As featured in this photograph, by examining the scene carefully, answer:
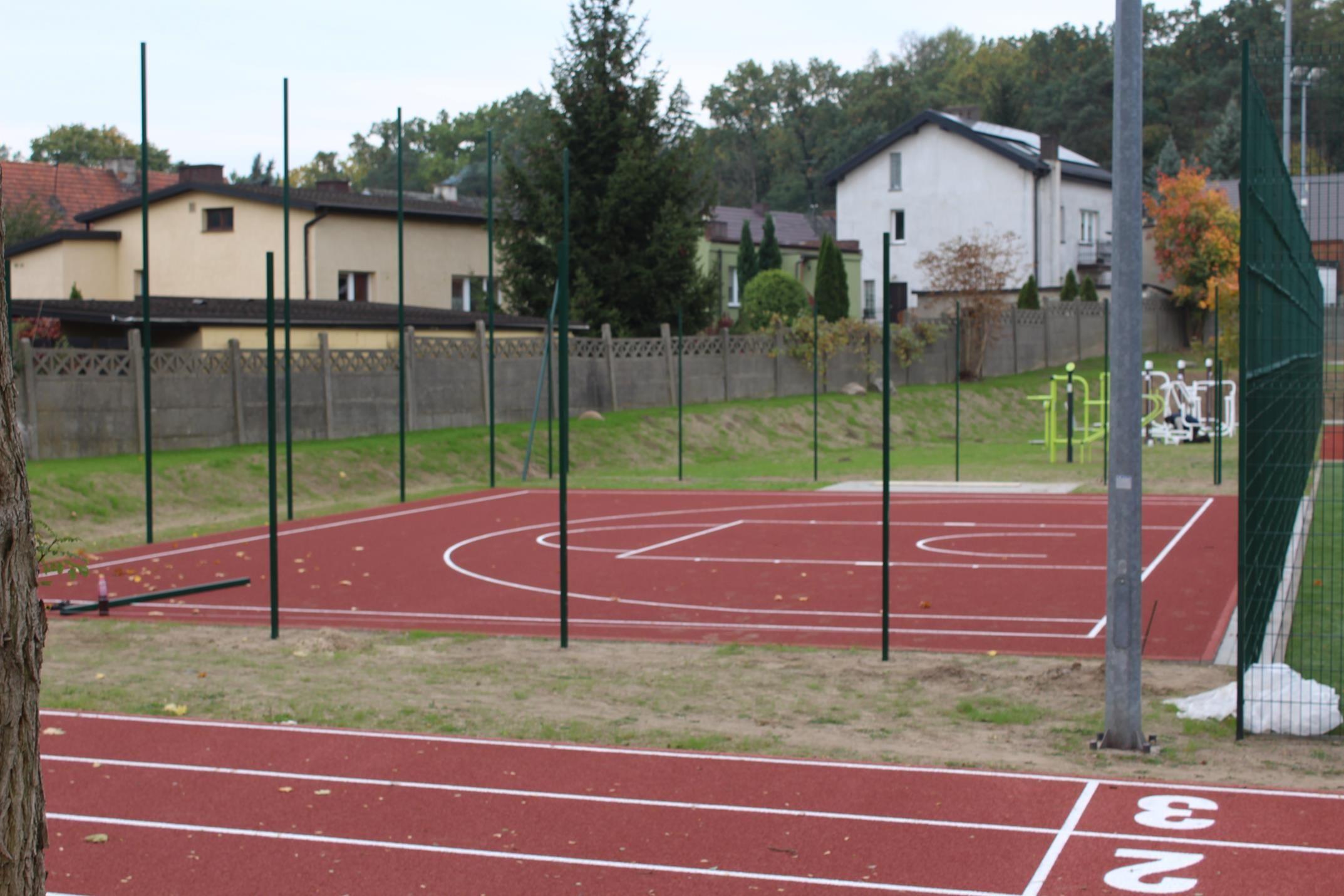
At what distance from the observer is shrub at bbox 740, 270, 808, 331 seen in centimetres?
3984

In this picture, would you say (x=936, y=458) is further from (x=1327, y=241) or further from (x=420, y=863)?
(x=420, y=863)

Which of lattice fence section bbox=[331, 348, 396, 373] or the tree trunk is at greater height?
lattice fence section bbox=[331, 348, 396, 373]

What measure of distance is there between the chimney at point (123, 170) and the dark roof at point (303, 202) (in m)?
9.83

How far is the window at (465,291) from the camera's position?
39.1 m

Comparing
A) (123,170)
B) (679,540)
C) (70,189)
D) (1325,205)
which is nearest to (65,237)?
(70,189)

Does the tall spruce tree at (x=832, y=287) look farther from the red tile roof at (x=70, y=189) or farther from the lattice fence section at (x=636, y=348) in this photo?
the red tile roof at (x=70, y=189)

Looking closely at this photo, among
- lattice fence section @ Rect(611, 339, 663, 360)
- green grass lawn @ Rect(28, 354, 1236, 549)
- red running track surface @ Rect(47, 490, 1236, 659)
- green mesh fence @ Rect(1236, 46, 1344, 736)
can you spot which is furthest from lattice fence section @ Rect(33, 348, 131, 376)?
green mesh fence @ Rect(1236, 46, 1344, 736)

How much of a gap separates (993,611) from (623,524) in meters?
7.46

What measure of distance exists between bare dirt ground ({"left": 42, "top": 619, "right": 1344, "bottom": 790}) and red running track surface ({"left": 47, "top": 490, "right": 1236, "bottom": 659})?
30.7 inches

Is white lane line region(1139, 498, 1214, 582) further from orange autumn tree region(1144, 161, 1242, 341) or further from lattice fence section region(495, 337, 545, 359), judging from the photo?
orange autumn tree region(1144, 161, 1242, 341)

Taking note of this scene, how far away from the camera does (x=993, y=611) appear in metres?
Answer: 11.3

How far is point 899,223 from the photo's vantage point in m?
52.5

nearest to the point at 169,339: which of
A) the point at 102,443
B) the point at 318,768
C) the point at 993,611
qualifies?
the point at 102,443

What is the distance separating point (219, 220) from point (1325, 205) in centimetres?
3021
